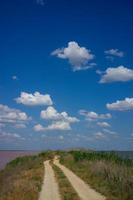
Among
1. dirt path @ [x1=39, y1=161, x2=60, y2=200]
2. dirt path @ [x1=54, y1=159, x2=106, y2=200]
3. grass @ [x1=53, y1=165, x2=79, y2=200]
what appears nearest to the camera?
dirt path @ [x1=54, y1=159, x2=106, y2=200]

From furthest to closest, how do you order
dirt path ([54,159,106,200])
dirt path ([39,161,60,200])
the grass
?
dirt path ([39,161,60,200]) → the grass → dirt path ([54,159,106,200])

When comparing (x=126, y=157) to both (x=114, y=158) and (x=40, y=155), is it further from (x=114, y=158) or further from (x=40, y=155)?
(x=40, y=155)

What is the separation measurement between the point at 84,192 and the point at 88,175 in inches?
275

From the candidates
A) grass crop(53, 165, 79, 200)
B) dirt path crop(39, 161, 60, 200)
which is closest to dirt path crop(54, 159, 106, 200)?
grass crop(53, 165, 79, 200)

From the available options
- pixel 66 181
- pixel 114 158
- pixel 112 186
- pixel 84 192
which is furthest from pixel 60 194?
pixel 114 158

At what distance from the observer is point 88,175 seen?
26.7 metres

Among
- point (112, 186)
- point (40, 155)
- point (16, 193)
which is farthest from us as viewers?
point (40, 155)

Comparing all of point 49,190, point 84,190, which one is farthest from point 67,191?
point 49,190

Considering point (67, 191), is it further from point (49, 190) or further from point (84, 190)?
point (49, 190)

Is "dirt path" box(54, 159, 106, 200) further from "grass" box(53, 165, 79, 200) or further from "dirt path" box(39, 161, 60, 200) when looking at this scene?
"dirt path" box(39, 161, 60, 200)

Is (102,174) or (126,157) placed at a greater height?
(126,157)

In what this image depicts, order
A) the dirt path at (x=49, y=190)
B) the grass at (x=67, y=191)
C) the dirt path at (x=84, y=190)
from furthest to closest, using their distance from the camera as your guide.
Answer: the dirt path at (x=49, y=190) → the grass at (x=67, y=191) → the dirt path at (x=84, y=190)

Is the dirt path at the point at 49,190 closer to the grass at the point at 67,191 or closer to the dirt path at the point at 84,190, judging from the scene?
the grass at the point at 67,191

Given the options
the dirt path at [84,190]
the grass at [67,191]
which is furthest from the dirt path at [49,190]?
the dirt path at [84,190]
